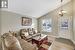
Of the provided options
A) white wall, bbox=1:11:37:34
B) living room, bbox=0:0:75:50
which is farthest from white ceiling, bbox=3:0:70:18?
white wall, bbox=1:11:37:34

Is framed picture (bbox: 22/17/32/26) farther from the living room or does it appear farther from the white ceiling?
the white ceiling

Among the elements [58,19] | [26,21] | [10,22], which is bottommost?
[10,22]

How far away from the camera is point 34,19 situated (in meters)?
8.81

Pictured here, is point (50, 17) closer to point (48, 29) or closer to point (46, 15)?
point (46, 15)

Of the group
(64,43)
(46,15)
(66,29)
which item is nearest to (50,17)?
(46,15)

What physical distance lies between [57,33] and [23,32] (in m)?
3.23

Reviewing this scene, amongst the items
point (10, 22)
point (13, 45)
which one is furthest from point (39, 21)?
point (13, 45)

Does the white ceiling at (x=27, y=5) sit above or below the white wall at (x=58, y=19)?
above

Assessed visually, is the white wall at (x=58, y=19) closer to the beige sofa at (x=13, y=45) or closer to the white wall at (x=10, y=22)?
the white wall at (x=10, y=22)

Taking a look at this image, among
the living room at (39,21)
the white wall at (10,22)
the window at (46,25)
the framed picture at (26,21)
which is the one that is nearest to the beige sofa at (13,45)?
the living room at (39,21)

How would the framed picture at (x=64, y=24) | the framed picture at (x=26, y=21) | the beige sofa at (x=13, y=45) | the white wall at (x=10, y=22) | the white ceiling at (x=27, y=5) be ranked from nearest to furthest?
the beige sofa at (x=13, y=45) < the white ceiling at (x=27, y=5) < the white wall at (x=10, y=22) < the framed picture at (x=26, y=21) < the framed picture at (x=64, y=24)

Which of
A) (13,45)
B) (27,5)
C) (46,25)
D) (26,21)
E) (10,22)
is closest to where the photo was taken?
(13,45)

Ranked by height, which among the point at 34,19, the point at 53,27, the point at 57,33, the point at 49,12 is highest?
the point at 49,12

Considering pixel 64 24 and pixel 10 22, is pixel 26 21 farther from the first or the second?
pixel 64 24
